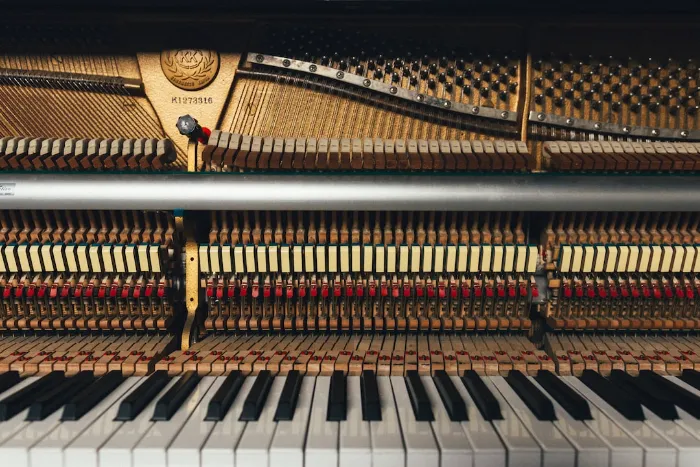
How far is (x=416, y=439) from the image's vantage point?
140 cm

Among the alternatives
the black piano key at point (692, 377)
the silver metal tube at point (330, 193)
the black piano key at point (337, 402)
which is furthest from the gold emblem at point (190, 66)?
the black piano key at point (692, 377)

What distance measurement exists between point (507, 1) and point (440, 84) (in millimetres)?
472

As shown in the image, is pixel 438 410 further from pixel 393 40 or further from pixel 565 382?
pixel 393 40

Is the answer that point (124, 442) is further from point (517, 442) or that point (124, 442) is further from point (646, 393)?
point (646, 393)

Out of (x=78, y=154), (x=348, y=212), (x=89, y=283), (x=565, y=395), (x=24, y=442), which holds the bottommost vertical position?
(x=24, y=442)

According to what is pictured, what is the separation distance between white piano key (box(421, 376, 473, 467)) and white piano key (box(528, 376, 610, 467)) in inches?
14.3

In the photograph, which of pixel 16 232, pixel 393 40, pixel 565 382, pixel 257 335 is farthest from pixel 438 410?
pixel 16 232

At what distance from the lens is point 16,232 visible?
2.05 m

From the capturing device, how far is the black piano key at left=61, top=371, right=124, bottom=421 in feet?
4.93

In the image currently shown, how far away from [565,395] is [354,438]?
2.78ft

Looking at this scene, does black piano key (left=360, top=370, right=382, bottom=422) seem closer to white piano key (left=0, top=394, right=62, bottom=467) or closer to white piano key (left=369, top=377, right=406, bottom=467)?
white piano key (left=369, top=377, right=406, bottom=467)

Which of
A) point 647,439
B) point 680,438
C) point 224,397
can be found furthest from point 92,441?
point 680,438

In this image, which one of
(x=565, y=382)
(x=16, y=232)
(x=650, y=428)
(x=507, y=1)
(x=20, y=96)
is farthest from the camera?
(x=20, y=96)

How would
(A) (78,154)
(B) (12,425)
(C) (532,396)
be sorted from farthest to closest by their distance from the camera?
(A) (78,154) < (C) (532,396) < (B) (12,425)
